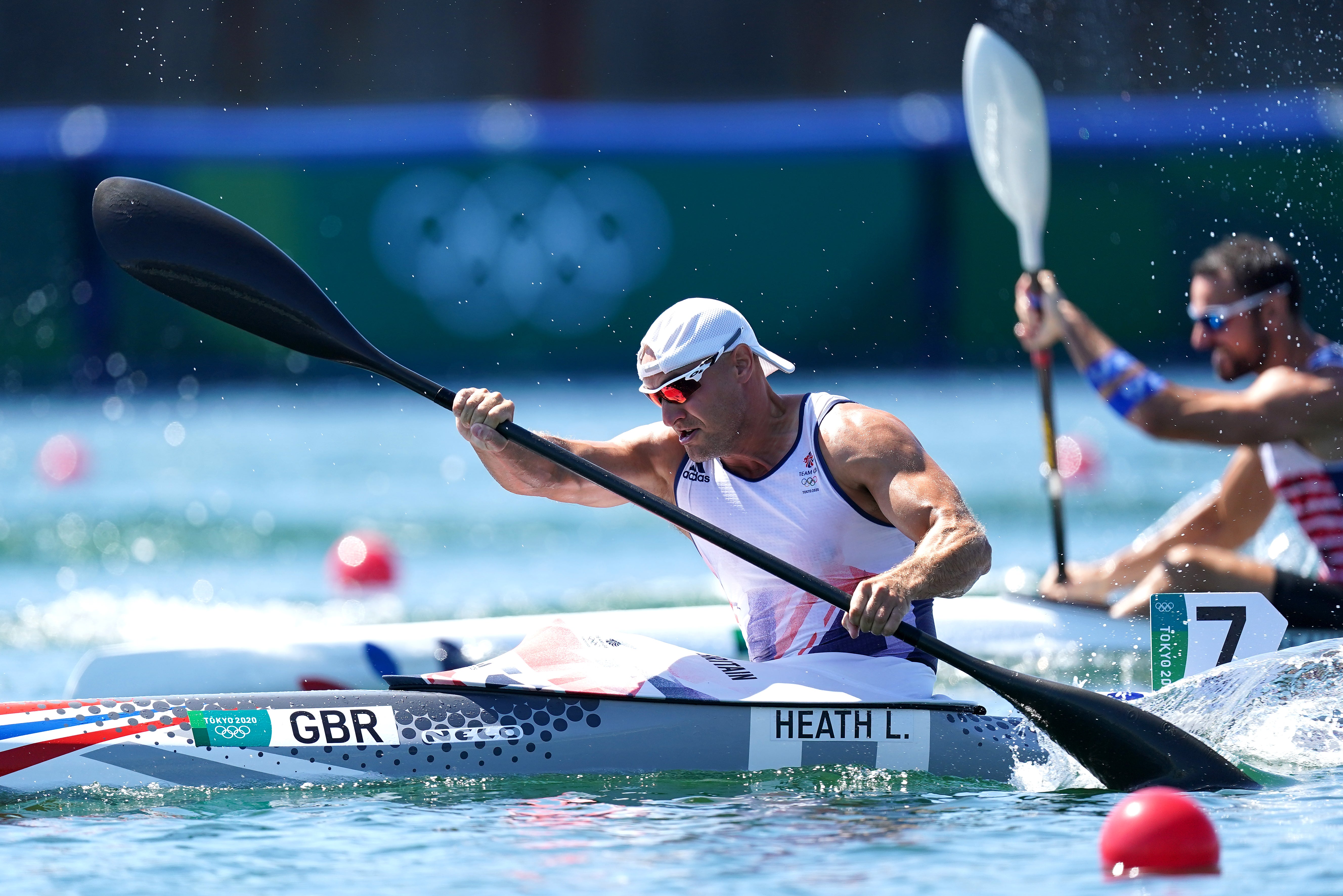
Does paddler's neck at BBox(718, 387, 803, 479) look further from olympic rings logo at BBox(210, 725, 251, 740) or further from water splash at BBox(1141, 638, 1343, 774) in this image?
olympic rings logo at BBox(210, 725, 251, 740)

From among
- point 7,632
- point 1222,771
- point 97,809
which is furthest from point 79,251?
point 1222,771

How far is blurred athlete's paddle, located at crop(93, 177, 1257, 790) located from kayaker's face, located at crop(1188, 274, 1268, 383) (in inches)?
79.8

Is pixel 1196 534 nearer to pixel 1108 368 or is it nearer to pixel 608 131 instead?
pixel 1108 368

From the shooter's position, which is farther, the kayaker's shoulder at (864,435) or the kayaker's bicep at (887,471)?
the kayaker's shoulder at (864,435)

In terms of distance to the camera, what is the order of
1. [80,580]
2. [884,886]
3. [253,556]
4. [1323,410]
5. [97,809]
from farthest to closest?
1. [253,556]
2. [80,580]
3. [1323,410]
4. [97,809]
5. [884,886]

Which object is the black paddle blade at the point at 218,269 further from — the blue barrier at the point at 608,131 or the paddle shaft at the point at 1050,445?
the blue barrier at the point at 608,131

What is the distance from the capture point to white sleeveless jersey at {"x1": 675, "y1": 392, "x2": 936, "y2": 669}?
168 inches

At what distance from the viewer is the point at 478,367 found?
Answer: 14914 mm

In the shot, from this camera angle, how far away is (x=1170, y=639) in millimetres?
4676

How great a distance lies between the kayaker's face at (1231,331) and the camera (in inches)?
231

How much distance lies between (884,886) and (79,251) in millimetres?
12877

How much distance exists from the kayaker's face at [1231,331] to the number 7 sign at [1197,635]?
4.78 feet

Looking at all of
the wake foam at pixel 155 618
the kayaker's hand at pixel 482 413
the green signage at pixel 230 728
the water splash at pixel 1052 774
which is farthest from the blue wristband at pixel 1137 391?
the wake foam at pixel 155 618

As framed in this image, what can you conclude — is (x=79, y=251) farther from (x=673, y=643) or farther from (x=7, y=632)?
(x=673, y=643)
